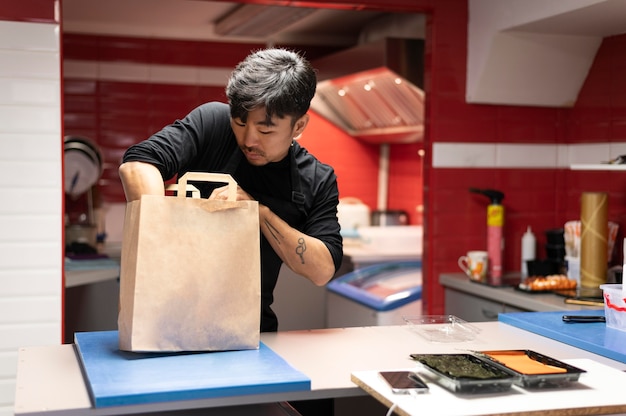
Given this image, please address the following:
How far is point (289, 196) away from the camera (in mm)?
2383

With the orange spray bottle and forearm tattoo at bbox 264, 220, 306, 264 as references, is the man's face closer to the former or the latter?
forearm tattoo at bbox 264, 220, 306, 264

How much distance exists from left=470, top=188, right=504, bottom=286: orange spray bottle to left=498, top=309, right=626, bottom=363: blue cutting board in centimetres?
122

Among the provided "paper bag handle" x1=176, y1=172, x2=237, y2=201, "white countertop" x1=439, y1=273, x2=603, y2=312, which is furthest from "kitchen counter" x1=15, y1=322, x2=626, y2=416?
"white countertop" x1=439, y1=273, x2=603, y2=312

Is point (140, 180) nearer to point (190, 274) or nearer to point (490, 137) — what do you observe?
point (190, 274)

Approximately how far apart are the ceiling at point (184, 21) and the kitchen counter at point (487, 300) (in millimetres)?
1927

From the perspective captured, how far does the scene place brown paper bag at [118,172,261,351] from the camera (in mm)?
1853

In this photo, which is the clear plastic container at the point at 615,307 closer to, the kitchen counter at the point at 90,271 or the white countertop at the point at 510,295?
the white countertop at the point at 510,295

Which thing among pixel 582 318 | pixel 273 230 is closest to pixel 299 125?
pixel 273 230

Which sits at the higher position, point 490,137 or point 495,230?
point 490,137

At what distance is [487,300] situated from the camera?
3623 mm

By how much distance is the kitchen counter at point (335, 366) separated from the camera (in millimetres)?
1571

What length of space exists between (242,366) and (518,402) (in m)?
0.62

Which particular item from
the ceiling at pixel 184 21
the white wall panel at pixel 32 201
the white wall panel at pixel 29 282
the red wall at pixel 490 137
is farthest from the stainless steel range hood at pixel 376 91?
the white wall panel at pixel 29 282

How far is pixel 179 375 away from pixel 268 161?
76 cm
